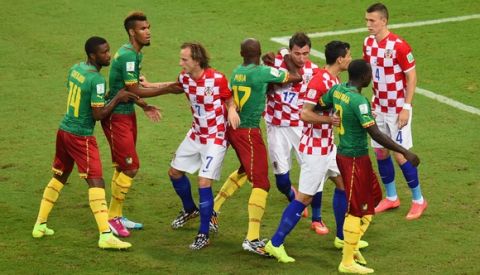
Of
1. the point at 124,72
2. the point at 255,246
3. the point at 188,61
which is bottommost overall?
the point at 255,246

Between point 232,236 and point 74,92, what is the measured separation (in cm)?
267

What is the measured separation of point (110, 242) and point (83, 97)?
177cm

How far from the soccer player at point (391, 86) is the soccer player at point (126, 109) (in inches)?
116

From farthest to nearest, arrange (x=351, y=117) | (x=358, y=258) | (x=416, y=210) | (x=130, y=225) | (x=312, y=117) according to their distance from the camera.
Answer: (x=416, y=210)
(x=130, y=225)
(x=358, y=258)
(x=312, y=117)
(x=351, y=117)

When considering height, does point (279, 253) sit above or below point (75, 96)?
below

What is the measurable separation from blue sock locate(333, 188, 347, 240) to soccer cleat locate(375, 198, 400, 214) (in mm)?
1529

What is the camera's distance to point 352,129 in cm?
1236

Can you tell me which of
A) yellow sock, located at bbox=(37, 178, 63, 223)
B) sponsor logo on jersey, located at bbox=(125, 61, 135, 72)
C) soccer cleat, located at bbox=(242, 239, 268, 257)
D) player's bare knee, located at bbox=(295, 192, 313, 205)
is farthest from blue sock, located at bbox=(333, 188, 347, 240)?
yellow sock, located at bbox=(37, 178, 63, 223)

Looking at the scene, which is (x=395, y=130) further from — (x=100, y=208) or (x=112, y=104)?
(x=100, y=208)

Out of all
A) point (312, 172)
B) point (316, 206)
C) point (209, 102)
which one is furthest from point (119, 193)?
point (312, 172)

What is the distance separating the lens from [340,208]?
13.3 metres

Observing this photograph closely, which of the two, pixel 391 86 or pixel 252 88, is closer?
pixel 252 88

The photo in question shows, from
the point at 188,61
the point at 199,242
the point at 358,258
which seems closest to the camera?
the point at 358,258

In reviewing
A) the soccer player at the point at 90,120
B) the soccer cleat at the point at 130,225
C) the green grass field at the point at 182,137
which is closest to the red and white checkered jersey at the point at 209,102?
the soccer player at the point at 90,120
